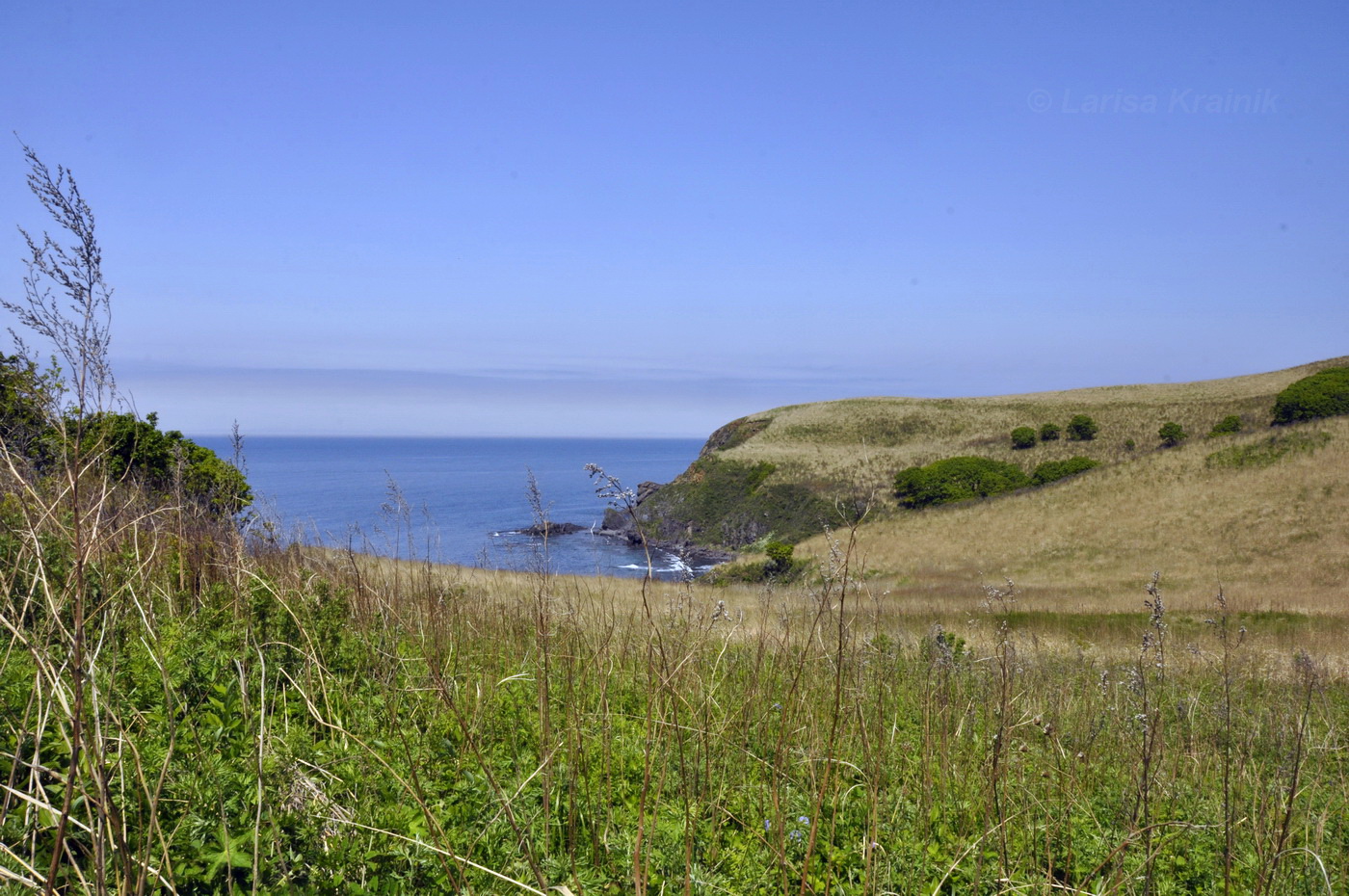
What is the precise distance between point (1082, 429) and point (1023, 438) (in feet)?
13.7

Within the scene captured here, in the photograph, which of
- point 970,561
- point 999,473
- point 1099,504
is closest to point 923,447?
point 999,473

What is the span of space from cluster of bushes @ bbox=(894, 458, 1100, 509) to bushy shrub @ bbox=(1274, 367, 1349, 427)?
33.8ft

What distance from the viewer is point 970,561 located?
29.3 meters

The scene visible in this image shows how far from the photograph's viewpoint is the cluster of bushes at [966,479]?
140ft

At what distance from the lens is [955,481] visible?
4372 centimetres

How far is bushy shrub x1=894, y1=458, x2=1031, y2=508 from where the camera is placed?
4275 cm

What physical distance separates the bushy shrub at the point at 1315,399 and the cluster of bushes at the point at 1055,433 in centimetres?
991

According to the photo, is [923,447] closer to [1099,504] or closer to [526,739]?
[1099,504]

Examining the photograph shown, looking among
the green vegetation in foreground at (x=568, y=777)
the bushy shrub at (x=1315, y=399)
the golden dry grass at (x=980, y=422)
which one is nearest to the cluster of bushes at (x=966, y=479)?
the golden dry grass at (x=980, y=422)

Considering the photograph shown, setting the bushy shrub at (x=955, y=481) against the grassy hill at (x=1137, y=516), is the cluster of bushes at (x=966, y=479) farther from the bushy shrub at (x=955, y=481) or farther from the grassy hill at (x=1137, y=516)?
Answer: the grassy hill at (x=1137, y=516)

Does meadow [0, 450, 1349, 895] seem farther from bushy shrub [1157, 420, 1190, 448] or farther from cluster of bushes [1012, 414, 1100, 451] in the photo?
cluster of bushes [1012, 414, 1100, 451]

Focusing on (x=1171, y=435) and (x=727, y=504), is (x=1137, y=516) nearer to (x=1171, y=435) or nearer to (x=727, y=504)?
(x=1171, y=435)

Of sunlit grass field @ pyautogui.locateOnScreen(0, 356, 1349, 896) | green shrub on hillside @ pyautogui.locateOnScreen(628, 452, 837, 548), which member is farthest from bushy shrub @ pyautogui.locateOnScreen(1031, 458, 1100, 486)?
sunlit grass field @ pyautogui.locateOnScreen(0, 356, 1349, 896)

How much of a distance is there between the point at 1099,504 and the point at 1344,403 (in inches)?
693
